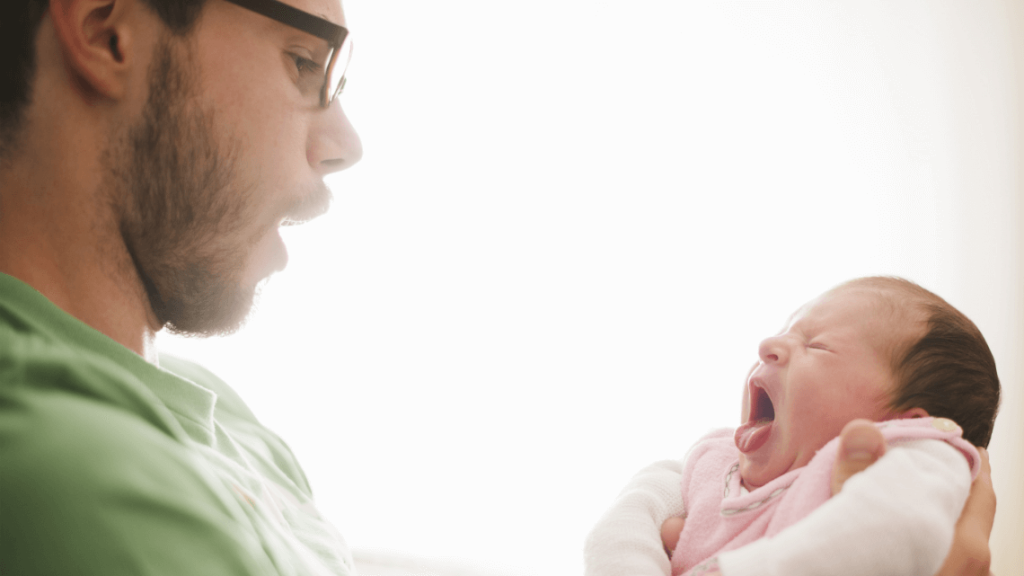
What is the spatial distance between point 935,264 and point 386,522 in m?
2.19

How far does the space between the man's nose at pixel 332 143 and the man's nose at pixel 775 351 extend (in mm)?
834

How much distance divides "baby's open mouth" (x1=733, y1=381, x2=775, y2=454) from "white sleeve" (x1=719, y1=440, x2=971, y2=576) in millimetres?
212

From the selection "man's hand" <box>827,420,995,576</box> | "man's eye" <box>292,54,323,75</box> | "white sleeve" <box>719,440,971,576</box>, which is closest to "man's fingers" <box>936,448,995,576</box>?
"man's hand" <box>827,420,995,576</box>

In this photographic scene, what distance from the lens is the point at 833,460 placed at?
78cm

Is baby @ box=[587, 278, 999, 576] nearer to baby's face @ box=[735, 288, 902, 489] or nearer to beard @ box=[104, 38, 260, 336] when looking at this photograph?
baby's face @ box=[735, 288, 902, 489]

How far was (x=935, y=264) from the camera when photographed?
6.32 feet

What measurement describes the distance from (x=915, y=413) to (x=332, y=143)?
Result: 1.07m

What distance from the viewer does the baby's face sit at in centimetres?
87

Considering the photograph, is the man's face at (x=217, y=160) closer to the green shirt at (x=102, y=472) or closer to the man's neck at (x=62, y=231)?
the man's neck at (x=62, y=231)

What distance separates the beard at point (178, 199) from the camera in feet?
2.87

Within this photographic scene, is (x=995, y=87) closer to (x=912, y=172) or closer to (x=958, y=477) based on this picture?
(x=912, y=172)

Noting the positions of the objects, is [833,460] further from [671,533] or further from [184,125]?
[184,125]

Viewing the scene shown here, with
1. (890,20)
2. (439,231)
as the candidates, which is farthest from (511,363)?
(890,20)

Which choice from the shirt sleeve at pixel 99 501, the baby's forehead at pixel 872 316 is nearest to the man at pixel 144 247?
the shirt sleeve at pixel 99 501
